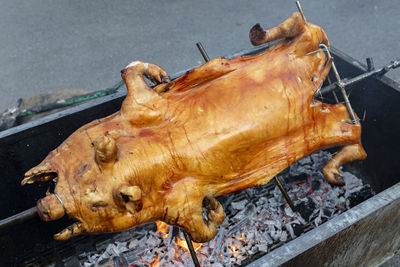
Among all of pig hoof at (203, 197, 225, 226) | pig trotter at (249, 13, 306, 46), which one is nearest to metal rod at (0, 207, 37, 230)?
pig hoof at (203, 197, 225, 226)

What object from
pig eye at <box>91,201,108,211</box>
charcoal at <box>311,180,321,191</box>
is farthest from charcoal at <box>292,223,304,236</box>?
pig eye at <box>91,201,108,211</box>

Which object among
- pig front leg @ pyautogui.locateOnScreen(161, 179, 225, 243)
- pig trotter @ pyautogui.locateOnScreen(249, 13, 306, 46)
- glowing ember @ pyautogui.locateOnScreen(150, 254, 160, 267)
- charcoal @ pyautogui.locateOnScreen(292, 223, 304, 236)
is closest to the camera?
pig front leg @ pyautogui.locateOnScreen(161, 179, 225, 243)

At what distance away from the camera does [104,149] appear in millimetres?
1720

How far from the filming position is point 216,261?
2557 mm

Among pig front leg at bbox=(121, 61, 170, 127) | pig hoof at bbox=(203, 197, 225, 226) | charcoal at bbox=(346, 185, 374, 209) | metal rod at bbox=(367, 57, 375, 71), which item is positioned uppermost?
pig front leg at bbox=(121, 61, 170, 127)

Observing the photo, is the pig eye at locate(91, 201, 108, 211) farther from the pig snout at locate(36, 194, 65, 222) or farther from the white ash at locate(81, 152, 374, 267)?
the white ash at locate(81, 152, 374, 267)

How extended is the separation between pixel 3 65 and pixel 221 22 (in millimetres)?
3573

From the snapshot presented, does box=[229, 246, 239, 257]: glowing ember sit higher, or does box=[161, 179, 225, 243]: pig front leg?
box=[161, 179, 225, 243]: pig front leg

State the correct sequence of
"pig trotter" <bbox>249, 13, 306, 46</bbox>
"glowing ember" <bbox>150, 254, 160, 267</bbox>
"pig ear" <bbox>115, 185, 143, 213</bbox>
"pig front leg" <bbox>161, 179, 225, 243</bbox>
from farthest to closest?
"glowing ember" <bbox>150, 254, 160, 267</bbox> < "pig trotter" <bbox>249, 13, 306, 46</bbox> < "pig front leg" <bbox>161, 179, 225, 243</bbox> < "pig ear" <bbox>115, 185, 143, 213</bbox>

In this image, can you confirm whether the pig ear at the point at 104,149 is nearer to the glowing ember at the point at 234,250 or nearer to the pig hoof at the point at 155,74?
the pig hoof at the point at 155,74

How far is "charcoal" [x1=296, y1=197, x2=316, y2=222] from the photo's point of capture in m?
2.78

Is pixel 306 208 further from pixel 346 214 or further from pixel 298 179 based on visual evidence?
pixel 346 214

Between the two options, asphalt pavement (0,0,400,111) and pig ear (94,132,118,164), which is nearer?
pig ear (94,132,118,164)

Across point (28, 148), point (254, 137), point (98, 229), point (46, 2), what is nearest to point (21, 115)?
point (28, 148)
